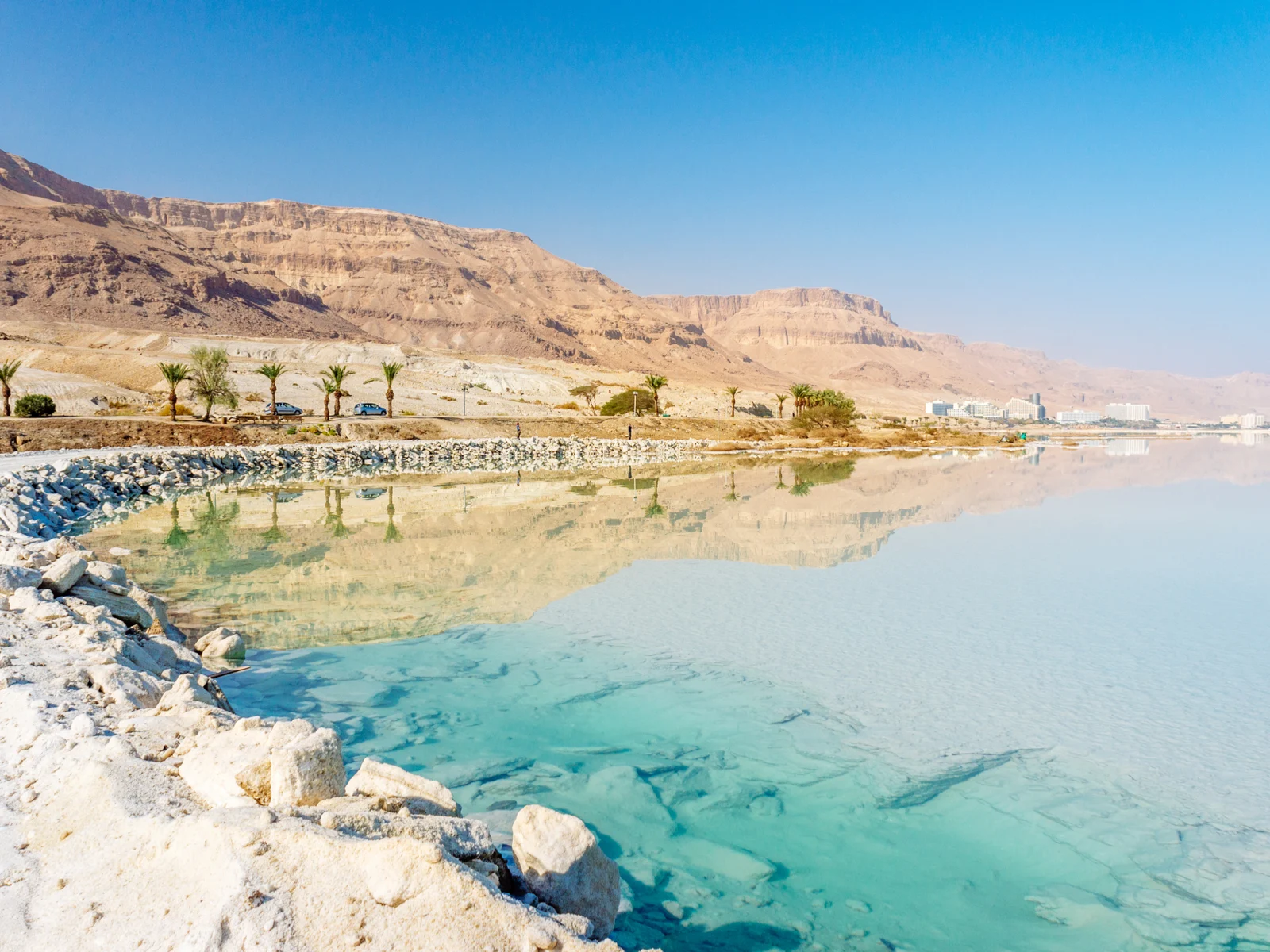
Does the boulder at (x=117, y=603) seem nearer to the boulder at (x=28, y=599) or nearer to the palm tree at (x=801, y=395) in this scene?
the boulder at (x=28, y=599)

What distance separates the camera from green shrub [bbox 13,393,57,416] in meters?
38.5

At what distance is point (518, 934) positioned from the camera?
309cm

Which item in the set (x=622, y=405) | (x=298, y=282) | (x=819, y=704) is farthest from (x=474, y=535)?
(x=298, y=282)

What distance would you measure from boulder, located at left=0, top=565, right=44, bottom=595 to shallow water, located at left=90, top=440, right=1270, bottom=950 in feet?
7.48

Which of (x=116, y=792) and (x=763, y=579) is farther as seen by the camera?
(x=763, y=579)

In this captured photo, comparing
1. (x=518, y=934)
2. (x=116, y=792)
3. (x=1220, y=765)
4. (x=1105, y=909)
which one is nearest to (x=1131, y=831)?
(x=1105, y=909)

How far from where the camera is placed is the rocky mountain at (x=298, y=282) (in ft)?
335

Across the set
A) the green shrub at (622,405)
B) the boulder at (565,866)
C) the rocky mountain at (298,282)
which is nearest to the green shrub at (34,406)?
the green shrub at (622,405)

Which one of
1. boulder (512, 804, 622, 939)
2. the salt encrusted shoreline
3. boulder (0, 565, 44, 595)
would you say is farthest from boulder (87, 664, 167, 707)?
boulder (512, 804, 622, 939)

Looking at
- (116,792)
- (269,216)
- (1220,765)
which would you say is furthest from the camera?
(269,216)

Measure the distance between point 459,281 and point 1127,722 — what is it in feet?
539

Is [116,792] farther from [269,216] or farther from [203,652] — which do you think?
[269,216]

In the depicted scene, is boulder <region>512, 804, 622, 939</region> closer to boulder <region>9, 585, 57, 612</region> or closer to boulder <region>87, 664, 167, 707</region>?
boulder <region>87, 664, 167, 707</region>

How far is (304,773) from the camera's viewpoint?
3863 millimetres
